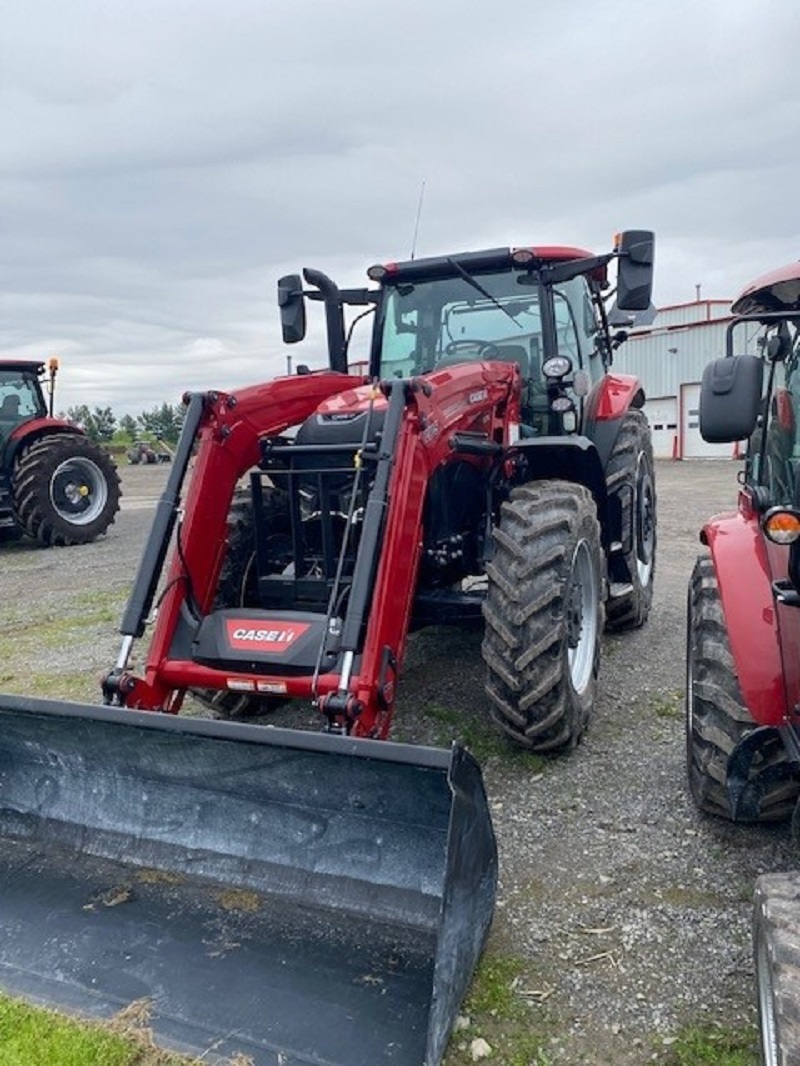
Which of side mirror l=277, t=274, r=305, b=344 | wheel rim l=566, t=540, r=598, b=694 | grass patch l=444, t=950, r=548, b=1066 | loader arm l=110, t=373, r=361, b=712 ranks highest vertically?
side mirror l=277, t=274, r=305, b=344

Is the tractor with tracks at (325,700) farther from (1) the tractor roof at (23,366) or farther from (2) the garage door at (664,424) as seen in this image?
(2) the garage door at (664,424)

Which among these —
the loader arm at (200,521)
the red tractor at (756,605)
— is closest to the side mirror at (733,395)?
the red tractor at (756,605)

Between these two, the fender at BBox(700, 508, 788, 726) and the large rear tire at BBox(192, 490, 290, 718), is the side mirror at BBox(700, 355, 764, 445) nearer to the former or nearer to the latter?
the fender at BBox(700, 508, 788, 726)

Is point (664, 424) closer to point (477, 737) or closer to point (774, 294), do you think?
point (477, 737)

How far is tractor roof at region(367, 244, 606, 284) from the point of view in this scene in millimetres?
5242

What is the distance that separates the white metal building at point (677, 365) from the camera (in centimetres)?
2645

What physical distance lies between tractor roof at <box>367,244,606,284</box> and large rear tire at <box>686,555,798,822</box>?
8.03 feet

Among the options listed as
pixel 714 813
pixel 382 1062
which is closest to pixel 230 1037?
pixel 382 1062

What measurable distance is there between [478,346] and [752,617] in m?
2.79

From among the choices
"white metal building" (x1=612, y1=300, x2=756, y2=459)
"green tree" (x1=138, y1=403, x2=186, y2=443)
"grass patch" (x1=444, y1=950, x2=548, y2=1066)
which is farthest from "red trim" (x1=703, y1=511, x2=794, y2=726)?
"green tree" (x1=138, y1=403, x2=186, y2=443)

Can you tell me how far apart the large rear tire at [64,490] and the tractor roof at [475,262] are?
26.5 feet

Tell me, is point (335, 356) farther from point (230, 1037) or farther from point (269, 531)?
point (230, 1037)

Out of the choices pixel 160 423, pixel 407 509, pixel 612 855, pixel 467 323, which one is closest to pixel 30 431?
pixel 467 323

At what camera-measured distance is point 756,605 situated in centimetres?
323
